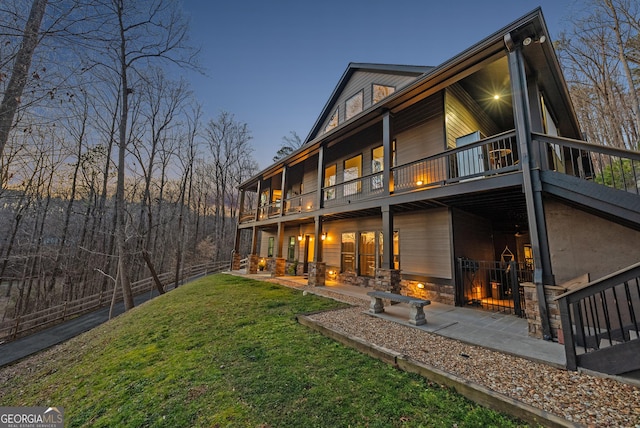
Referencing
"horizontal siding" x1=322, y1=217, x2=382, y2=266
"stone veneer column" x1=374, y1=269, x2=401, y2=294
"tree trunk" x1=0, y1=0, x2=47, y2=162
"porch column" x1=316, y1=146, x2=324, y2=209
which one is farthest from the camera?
"horizontal siding" x1=322, y1=217, x2=382, y2=266

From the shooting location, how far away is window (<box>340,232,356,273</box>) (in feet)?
35.4

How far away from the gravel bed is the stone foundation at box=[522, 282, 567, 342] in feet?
4.10

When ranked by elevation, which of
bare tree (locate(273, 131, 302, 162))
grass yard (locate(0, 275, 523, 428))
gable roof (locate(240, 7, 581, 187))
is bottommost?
grass yard (locate(0, 275, 523, 428))

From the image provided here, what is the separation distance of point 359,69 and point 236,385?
1385 centimetres

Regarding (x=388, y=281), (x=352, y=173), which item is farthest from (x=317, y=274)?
(x=352, y=173)

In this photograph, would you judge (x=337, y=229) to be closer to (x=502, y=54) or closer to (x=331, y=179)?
(x=331, y=179)

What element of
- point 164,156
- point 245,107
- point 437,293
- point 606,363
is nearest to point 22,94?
point 606,363

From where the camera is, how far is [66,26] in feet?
9.92

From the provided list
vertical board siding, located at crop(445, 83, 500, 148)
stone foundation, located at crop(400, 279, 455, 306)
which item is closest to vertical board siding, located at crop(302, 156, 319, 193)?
vertical board siding, located at crop(445, 83, 500, 148)

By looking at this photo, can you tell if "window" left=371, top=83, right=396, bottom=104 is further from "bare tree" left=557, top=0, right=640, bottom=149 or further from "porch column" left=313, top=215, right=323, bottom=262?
"bare tree" left=557, top=0, right=640, bottom=149

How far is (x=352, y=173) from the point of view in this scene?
11.4 metres

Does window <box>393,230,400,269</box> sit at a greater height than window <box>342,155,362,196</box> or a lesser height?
lesser

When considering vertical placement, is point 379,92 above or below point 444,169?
above

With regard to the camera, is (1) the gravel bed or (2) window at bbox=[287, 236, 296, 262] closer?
(1) the gravel bed
